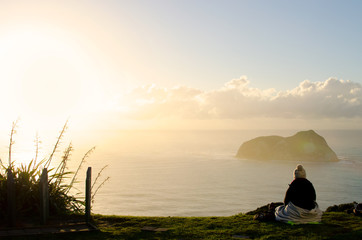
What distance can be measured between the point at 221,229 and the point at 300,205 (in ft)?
9.67

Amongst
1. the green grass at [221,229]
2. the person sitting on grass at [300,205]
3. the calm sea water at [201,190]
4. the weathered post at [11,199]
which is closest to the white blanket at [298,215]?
the person sitting on grass at [300,205]

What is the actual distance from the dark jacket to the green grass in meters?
0.76

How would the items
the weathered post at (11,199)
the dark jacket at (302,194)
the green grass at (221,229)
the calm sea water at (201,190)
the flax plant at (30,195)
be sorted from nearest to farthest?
the green grass at (221,229), the weathered post at (11,199), the flax plant at (30,195), the dark jacket at (302,194), the calm sea water at (201,190)

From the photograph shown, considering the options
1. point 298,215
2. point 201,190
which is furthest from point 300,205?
point 201,190

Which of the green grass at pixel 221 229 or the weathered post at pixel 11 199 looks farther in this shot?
the weathered post at pixel 11 199

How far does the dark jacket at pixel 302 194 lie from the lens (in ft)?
37.5

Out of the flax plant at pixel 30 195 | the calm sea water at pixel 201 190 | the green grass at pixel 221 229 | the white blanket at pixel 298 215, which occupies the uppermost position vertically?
the flax plant at pixel 30 195

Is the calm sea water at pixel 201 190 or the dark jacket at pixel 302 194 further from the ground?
the dark jacket at pixel 302 194

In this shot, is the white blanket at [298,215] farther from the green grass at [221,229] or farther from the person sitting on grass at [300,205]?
the green grass at [221,229]

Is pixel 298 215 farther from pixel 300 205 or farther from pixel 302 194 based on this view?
pixel 302 194

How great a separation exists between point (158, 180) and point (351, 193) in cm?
8523

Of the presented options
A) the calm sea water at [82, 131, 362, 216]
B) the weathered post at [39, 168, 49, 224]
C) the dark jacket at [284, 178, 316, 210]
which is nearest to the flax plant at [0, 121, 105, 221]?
the weathered post at [39, 168, 49, 224]

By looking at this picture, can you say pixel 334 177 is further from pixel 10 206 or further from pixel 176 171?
pixel 10 206

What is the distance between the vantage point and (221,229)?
10.8 meters
